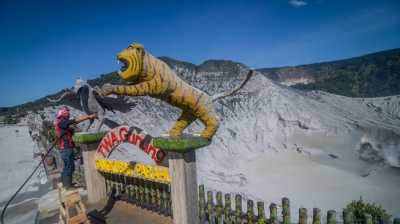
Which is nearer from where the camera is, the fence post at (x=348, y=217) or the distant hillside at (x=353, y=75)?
the fence post at (x=348, y=217)

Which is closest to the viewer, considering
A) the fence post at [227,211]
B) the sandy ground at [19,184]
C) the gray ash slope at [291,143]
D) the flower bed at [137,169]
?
the flower bed at [137,169]

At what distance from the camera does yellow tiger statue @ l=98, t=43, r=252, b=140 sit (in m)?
3.09

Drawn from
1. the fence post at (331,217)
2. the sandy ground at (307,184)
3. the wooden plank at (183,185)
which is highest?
the wooden plank at (183,185)

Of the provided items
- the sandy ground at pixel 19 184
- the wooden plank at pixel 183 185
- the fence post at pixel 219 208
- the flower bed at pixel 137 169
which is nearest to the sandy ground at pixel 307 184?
the fence post at pixel 219 208

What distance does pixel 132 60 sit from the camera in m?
3.07

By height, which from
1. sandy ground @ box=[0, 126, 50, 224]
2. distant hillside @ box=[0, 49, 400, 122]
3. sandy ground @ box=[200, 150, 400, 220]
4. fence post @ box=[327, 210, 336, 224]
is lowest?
sandy ground @ box=[200, 150, 400, 220]

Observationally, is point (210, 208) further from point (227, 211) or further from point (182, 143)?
point (182, 143)

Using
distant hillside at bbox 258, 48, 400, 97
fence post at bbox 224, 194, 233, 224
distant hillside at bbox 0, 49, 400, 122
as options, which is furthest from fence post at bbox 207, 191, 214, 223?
distant hillside at bbox 258, 48, 400, 97

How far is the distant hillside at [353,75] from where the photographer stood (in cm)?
3612

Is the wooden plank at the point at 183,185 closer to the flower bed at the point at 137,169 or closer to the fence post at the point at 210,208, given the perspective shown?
the flower bed at the point at 137,169

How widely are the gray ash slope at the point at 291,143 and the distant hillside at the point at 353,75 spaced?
43.3ft

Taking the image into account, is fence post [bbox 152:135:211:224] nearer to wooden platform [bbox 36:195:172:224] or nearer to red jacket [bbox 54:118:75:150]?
wooden platform [bbox 36:195:172:224]

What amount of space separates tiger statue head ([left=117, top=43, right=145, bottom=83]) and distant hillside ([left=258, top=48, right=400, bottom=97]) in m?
37.2

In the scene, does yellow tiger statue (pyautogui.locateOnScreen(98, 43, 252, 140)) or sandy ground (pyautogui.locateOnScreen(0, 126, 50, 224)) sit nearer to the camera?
yellow tiger statue (pyautogui.locateOnScreen(98, 43, 252, 140))
